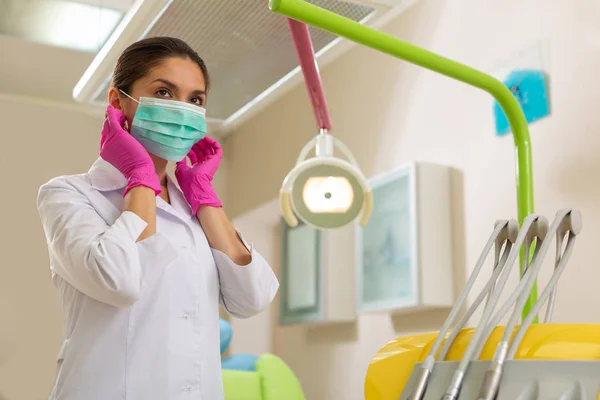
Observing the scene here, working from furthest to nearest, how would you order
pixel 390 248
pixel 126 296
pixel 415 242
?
pixel 390 248
pixel 415 242
pixel 126 296

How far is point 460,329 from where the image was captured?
3.36 feet

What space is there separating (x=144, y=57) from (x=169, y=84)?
0.22 ft

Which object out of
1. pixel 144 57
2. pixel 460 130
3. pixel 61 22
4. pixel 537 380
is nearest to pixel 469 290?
pixel 537 380

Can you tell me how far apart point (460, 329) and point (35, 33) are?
233 cm

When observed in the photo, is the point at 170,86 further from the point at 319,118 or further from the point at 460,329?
the point at 460,329

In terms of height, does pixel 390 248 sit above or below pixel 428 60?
below

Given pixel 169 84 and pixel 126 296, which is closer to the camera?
pixel 126 296

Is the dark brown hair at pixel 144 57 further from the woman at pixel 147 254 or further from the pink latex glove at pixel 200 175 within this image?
the pink latex glove at pixel 200 175

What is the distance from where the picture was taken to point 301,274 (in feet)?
10.5

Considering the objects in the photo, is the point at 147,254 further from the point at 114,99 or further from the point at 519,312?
the point at 519,312

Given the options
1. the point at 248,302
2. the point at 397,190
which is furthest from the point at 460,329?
the point at 397,190

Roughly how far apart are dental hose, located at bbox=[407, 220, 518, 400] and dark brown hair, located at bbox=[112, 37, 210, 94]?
66 cm

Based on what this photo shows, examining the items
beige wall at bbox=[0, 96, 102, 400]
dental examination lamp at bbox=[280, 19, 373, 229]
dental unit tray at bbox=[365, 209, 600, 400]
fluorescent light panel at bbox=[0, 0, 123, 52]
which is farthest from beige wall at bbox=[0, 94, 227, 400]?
dental unit tray at bbox=[365, 209, 600, 400]

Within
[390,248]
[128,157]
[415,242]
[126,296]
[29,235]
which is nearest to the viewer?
[126,296]
